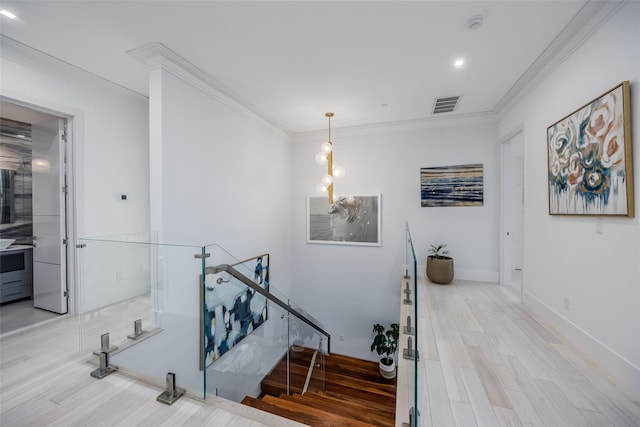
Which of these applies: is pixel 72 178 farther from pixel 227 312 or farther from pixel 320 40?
pixel 320 40

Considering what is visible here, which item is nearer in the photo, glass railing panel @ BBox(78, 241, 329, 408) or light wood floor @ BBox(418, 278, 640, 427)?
light wood floor @ BBox(418, 278, 640, 427)

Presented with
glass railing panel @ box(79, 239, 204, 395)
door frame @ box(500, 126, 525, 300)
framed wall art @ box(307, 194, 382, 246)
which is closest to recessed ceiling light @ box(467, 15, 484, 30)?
door frame @ box(500, 126, 525, 300)

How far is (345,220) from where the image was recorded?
16.6 feet

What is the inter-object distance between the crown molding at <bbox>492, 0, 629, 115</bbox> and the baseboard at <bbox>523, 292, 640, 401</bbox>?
2.53 m

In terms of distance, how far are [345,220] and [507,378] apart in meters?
3.47

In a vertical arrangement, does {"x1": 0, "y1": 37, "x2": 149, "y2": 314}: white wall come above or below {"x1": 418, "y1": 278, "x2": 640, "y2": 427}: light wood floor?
above

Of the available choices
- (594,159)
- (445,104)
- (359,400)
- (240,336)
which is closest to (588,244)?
(594,159)

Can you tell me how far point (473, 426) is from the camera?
1483 mm

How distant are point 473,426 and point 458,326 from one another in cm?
136

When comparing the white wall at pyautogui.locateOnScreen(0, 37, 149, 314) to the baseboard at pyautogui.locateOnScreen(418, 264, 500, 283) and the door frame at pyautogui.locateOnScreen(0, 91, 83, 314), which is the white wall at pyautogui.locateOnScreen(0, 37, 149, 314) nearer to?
the door frame at pyautogui.locateOnScreen(0, 91, 83, 314)

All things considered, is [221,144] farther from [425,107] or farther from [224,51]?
[425,107]

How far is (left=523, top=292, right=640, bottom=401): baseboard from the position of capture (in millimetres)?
1680

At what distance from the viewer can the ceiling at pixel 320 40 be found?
1998mm

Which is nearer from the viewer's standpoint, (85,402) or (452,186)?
(85,402)
